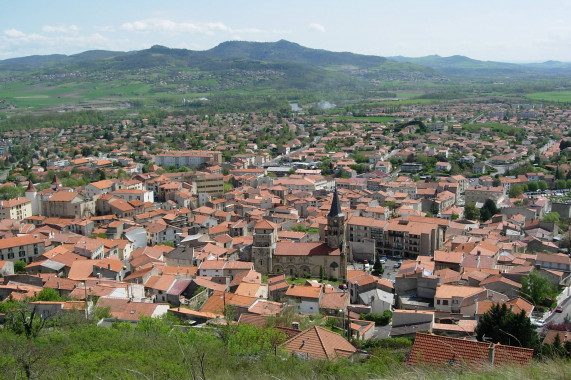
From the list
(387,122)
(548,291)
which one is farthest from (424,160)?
(548,291)

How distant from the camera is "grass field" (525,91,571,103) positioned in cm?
9738

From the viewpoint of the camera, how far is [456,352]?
27.5 ft

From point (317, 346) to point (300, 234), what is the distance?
1295 cm

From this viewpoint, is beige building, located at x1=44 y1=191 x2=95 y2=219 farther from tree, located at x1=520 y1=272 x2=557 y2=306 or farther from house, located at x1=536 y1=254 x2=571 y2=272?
house, located at x1=536 y1=254 x2=571 y2=272

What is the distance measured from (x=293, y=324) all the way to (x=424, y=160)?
36.7m

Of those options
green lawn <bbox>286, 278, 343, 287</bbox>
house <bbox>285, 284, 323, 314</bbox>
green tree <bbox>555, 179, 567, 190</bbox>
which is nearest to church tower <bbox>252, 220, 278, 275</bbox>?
green lawn <bbox>286, 278, 343, 287</bbox>

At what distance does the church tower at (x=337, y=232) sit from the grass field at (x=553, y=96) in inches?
3499

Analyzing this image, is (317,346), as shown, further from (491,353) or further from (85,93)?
(85,93)

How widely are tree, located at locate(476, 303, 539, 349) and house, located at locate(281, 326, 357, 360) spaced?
3.23 meters

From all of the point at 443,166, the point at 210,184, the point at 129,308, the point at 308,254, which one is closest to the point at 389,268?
the point at 308,254

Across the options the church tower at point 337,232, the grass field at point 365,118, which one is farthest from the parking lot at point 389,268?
the grass field at point 365,118

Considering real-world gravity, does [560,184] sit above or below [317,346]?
below

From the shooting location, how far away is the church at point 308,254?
64.6ft

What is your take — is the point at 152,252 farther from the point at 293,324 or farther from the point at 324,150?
the point at 324,150
